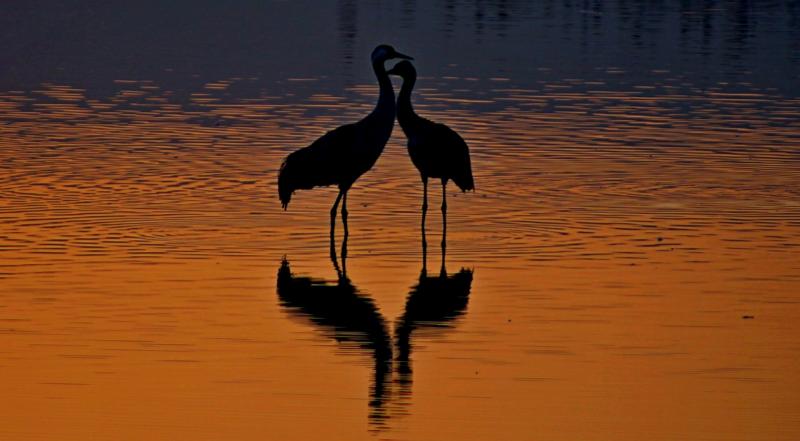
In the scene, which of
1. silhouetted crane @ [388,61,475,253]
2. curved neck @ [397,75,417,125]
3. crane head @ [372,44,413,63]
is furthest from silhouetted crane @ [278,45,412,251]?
curved neck @ [397,75,417,125]

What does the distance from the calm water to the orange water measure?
0.04 m

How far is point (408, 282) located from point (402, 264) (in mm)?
886

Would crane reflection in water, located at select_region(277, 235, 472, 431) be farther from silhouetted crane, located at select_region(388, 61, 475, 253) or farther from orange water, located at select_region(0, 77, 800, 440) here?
silhouetted crane, located at select_region(388, 61, 475, 253)

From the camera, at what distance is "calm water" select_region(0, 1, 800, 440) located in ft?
38.2

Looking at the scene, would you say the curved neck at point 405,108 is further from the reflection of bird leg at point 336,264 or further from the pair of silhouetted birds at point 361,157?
the reflection of bird leg at point 336,264

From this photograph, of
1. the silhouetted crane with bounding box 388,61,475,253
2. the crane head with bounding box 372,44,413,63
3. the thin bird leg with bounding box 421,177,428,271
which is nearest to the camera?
the thin bird leg with bounding box 421,177,428,271

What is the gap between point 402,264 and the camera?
55.8ft

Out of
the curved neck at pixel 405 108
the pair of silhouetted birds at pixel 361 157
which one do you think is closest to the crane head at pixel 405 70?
the curved neck at pixel 405 108

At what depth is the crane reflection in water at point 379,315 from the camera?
1227 cm

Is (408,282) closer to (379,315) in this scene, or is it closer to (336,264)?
(336,264)

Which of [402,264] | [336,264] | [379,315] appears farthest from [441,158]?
[379,315]

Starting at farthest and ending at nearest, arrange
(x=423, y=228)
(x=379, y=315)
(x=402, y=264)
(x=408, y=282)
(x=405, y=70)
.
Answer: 1. (x=405, y=70)
2. (x=423, y=228)
3. (x=402, y=264)
4. (x=408, y=282)
5. (x=379, y=315)

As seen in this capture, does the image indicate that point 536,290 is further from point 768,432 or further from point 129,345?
point 768,432

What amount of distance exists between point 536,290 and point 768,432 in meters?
4.65
